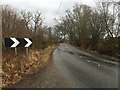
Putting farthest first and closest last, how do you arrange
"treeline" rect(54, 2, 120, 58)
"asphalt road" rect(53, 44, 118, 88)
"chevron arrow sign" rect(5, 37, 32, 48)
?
1. "treeline" rect(54, 2, 120, 58)
2. "chevron arrow sign" rect(5, 37, 32, 48)
3. "asphalt road" rect(53, 44, 118, 88)

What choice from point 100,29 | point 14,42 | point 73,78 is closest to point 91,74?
point 73,78

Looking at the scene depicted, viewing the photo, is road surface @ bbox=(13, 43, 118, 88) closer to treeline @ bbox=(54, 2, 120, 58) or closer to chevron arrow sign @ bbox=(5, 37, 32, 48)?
chevron arrow sign @ bbox=(5, 37, 32, 48)

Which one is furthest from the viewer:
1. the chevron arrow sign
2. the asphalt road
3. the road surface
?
the chevron arrow sign

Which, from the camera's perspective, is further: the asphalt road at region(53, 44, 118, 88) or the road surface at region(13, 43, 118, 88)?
the asphalt road at region(53, 44, 118, 88)

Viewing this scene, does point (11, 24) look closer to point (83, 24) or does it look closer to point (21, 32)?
point (21, 32)

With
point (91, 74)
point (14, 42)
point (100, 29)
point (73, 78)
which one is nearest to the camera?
point (73, 78)

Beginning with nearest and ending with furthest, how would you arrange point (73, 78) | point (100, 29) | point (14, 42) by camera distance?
point (73, 78) → point (14, 42) → point (100, 29)

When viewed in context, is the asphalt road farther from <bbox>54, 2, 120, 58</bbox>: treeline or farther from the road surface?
<bbox>54, 2, 120, 58</bbox>: treeline

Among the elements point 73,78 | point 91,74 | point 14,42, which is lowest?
point 91,74

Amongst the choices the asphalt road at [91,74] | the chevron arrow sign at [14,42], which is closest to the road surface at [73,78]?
the asphalt road at [91,74]

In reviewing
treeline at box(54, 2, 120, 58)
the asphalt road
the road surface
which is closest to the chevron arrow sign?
the road surface

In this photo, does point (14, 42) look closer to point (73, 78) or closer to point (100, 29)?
point (73, 78)

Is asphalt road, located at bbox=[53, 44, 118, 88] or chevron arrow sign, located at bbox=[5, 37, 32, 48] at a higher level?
chevron arrow sign, located at bbox=[5, 37, 32, 48]

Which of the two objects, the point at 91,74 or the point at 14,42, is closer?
the point at 91,74
